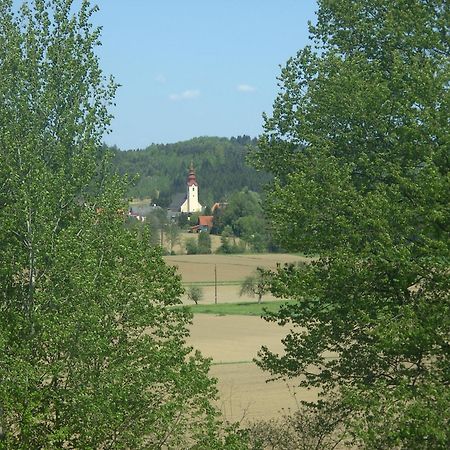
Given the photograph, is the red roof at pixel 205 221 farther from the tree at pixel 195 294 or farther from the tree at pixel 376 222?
the tree at pixel 376 222

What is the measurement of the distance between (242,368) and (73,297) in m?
23.1

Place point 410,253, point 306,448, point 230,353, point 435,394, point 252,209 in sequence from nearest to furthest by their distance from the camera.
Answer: point 435,394 < point 410,253 < point 306,448 < point 230,353 < point 252,209

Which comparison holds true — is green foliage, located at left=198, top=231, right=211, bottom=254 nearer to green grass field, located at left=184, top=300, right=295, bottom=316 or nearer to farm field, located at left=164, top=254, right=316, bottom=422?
farm field, located at left=164, top=254, right=316, bottom=422

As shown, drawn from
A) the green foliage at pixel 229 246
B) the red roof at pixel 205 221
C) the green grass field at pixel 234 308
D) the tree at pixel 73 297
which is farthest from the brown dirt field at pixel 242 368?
the red roof at pixel 205 221

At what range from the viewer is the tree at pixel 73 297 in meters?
12.5

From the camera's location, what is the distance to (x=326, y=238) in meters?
15.6

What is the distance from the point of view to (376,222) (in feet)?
47.2

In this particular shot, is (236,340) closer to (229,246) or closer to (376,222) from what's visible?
(376,222)

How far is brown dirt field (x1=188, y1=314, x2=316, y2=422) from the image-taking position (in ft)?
79.4

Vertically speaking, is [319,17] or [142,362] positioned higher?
[319,17]

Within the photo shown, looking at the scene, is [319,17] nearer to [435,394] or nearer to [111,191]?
[111,191]

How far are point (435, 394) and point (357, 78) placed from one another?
693 centimetres

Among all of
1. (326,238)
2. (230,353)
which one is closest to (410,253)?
(326,238)

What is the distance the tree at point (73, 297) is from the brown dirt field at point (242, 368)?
504 centimetres
